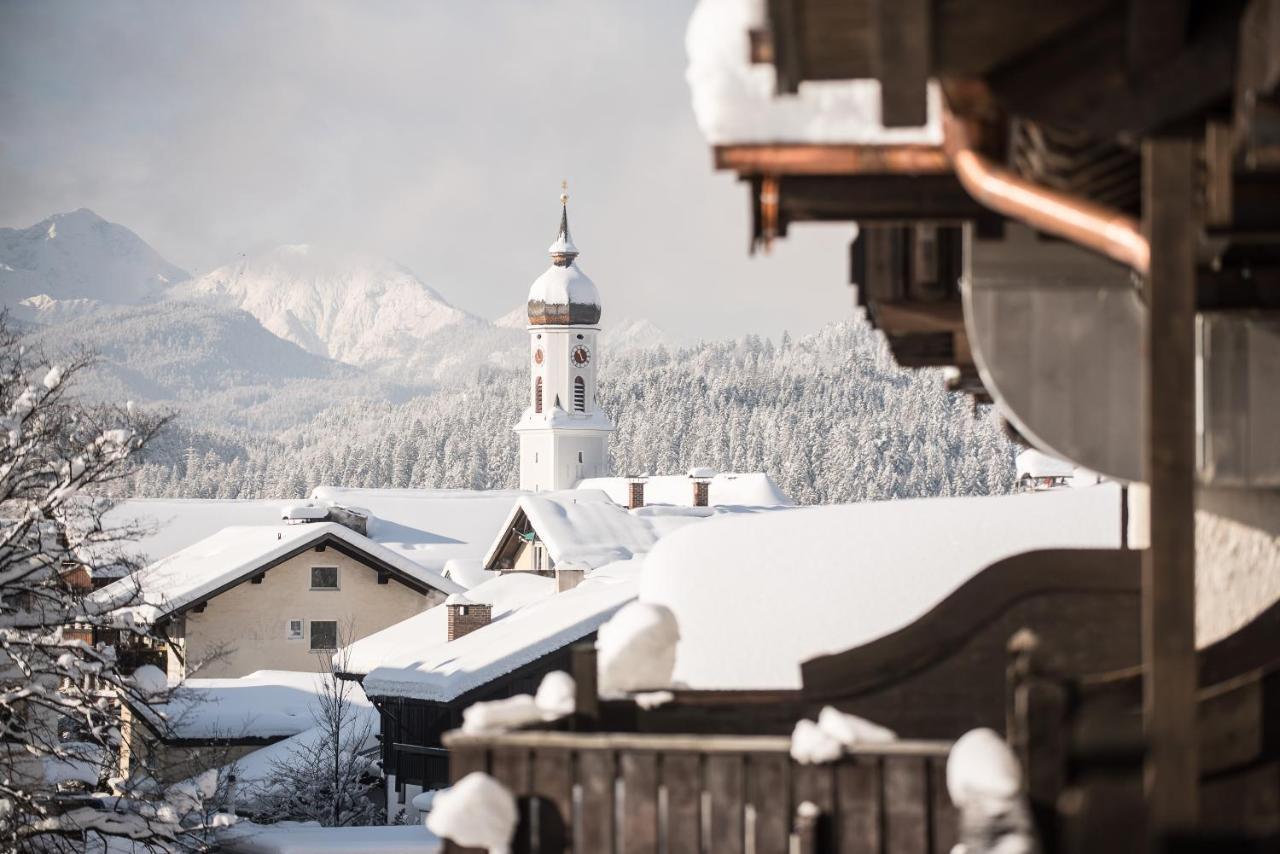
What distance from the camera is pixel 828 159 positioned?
5.52m

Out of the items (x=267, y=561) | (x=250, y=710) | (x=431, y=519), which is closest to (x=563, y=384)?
(x=431, y=519)

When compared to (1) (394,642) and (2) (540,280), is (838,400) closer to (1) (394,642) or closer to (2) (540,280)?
(2) (540,280)

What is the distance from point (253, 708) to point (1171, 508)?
37.7m

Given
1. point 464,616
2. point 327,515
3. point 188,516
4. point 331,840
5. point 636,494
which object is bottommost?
point 331,840

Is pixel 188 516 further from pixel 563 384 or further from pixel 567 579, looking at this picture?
pixel 563 384

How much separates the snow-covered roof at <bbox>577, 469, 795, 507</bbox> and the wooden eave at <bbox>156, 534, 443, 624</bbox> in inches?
1531

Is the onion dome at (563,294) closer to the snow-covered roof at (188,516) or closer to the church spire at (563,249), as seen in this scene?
the church spire at (563,249)

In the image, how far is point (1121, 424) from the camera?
7176 millimetres

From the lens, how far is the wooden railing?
19.5 ft

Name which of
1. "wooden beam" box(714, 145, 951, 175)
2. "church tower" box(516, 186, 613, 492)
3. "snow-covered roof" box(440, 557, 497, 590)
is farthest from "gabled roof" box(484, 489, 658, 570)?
"church tower" box(516, 186, 613, 492)

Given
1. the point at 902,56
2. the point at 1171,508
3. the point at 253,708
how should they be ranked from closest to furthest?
1. the point at 1171,508
2. the point at 902,56
3. the point at 253,708

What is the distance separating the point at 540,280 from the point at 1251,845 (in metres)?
125

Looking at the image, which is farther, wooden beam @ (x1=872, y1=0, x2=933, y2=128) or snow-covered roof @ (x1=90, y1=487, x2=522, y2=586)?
snow-covered roof @ (x1=90, y1=487, x2=522, y2=586)

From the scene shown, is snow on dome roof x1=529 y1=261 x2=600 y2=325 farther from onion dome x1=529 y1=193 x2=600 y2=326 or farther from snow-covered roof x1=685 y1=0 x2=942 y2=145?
snow-covered roof x1=685 y1=0 x2=942 y2=145
